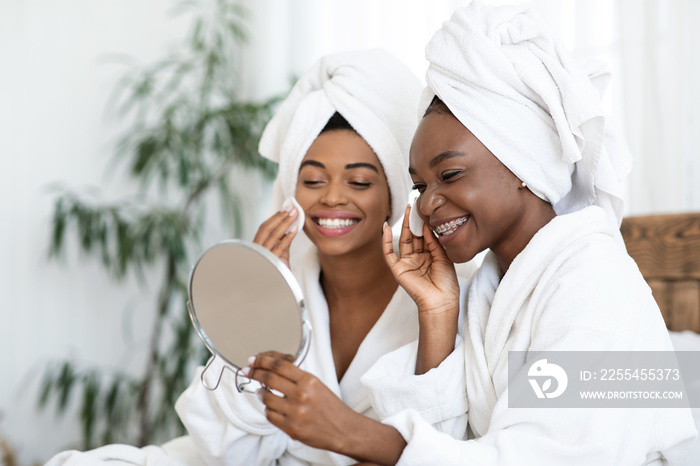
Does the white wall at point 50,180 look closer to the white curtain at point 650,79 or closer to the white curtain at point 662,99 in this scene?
the white curtain at point 650,79

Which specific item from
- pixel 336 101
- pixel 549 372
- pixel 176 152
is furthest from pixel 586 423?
pixel 176 152

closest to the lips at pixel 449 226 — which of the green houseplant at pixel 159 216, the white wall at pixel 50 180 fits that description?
the green houseplant at pixel 159 216

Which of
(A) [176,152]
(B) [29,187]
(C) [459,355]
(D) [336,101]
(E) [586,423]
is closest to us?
(E) [586,423]

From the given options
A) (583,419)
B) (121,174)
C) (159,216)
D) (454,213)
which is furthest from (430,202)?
(121,174)

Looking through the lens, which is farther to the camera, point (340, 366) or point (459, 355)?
point (340, 366)

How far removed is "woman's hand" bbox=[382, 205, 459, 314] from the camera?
113cm

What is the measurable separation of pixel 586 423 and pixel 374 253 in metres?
0.72

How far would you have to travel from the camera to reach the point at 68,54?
294 centimetres

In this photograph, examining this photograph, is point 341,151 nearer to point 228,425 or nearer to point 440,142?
point 440,142

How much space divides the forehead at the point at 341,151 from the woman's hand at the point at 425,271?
186 millimetres

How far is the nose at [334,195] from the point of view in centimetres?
136

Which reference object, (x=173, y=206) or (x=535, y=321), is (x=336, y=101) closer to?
(x=535, y=321)

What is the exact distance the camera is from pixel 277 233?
1.31 m

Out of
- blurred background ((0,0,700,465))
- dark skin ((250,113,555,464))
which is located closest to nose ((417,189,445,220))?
dark skin ((250,113,555,464))
